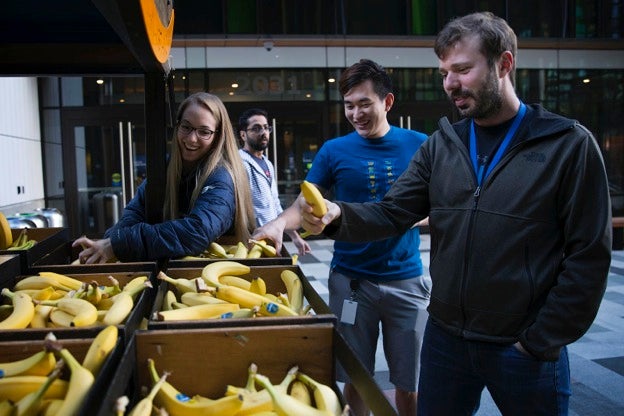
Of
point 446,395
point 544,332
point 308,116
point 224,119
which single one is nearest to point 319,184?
point 224,119

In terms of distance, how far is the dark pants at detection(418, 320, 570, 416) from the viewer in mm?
1983

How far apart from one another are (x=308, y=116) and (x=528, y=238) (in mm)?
9062

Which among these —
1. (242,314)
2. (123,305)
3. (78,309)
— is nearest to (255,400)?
(242,314)

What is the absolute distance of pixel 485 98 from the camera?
2.07 meters

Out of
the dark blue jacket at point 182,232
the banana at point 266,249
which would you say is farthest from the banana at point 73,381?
the banana at point 266,249

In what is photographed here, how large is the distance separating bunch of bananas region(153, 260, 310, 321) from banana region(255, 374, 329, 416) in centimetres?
40

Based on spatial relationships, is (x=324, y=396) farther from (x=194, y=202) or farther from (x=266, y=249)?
(x=194, y=202)

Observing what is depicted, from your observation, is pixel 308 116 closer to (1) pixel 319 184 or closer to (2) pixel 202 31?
(2) pixel 202 31

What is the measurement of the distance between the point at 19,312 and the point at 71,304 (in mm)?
165

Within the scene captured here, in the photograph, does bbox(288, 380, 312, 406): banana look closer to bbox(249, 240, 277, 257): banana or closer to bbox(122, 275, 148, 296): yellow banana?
bbox(122, 275, 148, 296): yellow banana

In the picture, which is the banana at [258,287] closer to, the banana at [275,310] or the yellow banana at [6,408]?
the banana at [275,310]

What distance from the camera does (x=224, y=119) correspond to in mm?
2977

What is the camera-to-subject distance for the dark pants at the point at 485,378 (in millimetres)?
1983

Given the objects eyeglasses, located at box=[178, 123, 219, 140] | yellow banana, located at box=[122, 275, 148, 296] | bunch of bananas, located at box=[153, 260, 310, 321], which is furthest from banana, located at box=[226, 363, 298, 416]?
eyeglasses, located at box=[178, 123, 219, 140]
